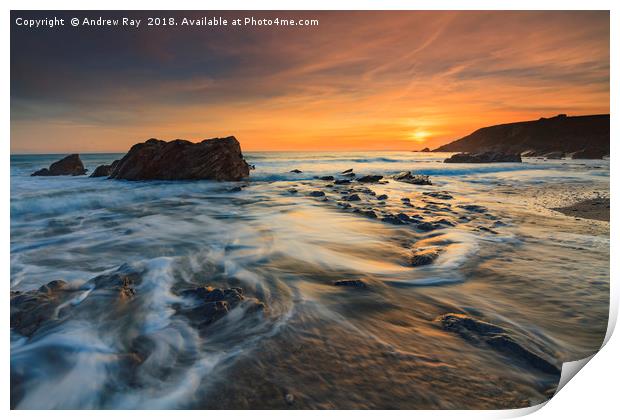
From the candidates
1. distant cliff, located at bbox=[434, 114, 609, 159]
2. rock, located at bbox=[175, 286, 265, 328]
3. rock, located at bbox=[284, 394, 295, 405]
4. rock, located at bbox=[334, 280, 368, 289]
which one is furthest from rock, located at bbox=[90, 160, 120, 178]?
distant cliff, located at bbox=[434, 114, 609, 159]

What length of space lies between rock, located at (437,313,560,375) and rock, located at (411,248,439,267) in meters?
1.26

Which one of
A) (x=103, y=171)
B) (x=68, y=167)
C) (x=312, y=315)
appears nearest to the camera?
(x=312, y=315)

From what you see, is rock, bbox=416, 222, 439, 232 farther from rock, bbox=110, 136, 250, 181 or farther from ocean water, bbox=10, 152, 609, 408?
rock, bbox=110, 136, 250, 181

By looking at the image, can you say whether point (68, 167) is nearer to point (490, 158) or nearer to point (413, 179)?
point (413, 179)

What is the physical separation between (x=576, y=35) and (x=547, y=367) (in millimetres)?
4440

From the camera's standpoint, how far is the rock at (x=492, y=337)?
2342mm

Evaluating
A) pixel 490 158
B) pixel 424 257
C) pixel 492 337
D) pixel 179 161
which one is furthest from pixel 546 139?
pixel 492 337

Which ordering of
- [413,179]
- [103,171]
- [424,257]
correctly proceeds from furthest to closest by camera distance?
1. [103,171]
2. [413,179]
3. [424,257]

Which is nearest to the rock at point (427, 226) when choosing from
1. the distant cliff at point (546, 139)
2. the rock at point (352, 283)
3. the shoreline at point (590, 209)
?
the rock at point (352, 283)

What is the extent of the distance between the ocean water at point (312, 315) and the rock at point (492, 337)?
41mm

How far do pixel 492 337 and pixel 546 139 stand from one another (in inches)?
2311

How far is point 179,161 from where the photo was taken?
14164 mm
